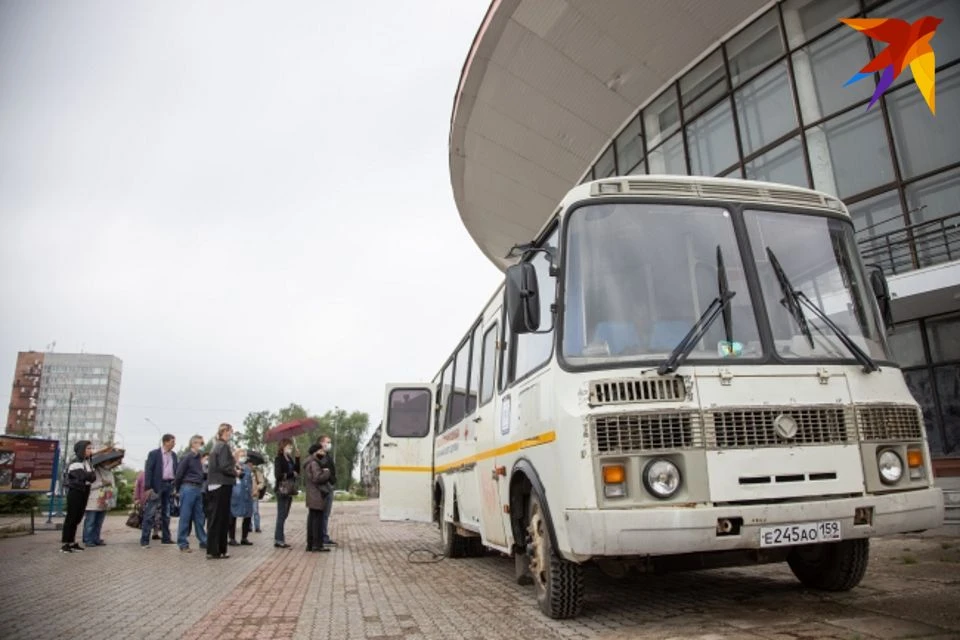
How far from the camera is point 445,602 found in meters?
5.81

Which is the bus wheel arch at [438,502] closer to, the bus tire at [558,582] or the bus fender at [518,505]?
the bus fender at [518,505]

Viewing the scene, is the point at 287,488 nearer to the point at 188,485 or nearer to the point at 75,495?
the point at 188,485

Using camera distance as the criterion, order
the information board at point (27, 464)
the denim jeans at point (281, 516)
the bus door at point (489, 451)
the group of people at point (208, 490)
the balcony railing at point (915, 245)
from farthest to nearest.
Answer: the information board at point (27, 464)
the balcony railing at point (915, 245)
the denim jeans at point (281, 516)
the group of people at point (208, 490)
the bus door at point (489, 451)

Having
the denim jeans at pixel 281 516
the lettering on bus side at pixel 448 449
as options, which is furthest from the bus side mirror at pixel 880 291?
the denim jeans at pixel 281 516

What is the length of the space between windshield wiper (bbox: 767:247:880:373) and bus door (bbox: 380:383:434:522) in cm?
726

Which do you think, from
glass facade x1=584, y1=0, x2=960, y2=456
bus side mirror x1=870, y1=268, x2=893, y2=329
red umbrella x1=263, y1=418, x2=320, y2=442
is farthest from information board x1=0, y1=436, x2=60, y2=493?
glass facade x1=584, y1=0, x2=960, y2=456

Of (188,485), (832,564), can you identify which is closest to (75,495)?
(188,485)

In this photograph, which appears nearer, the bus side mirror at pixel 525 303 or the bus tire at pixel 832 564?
the bus side mirror at pixel 525 303

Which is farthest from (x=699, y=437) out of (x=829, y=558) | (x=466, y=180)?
(x=466, y=180)

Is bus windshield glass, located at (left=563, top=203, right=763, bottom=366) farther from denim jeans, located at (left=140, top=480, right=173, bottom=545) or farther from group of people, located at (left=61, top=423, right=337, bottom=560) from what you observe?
denim jeans, located at (left=140, top=480, right=173, bottom=545)

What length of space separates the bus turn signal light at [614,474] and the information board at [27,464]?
1417cm

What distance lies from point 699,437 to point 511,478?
181cm

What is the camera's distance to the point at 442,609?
17.9ft

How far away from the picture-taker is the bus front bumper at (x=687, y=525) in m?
3.87
